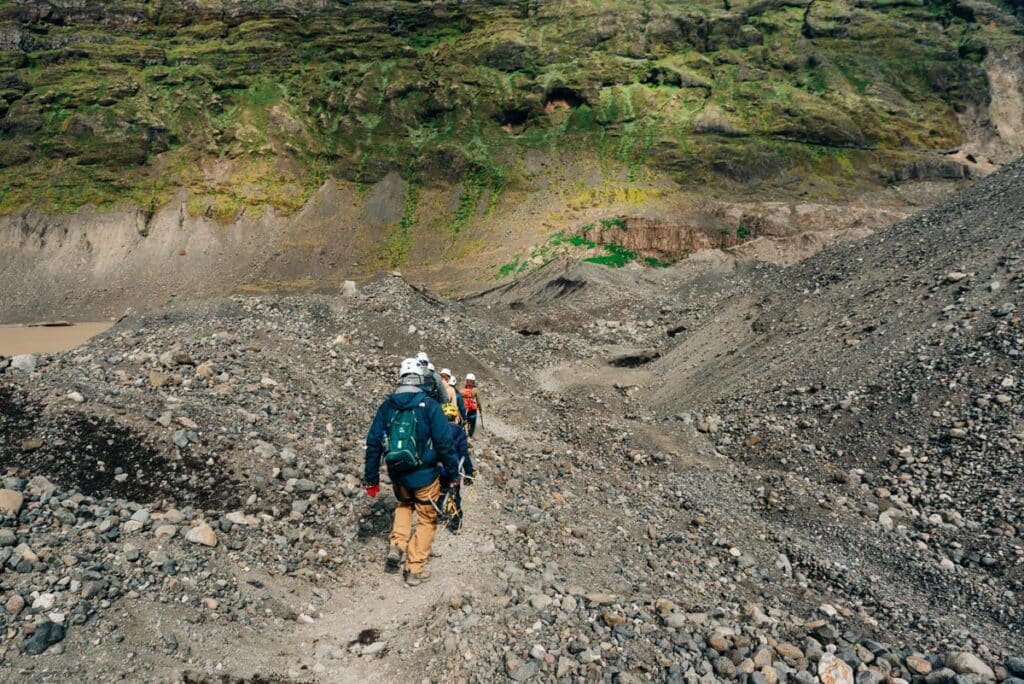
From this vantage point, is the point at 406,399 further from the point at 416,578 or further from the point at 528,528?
the point at 528,528

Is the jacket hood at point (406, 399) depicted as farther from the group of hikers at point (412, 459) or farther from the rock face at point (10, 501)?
the rock face at point (10, 501)

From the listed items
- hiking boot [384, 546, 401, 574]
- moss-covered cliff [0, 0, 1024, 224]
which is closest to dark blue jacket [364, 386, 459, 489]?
hiking boot [384, 546, 401, 574]

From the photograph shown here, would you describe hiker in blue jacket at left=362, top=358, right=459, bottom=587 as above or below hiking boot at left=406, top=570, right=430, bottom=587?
above

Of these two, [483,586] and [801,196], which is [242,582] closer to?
[483,586]

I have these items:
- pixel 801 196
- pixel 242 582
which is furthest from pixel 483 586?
pixel 801 196

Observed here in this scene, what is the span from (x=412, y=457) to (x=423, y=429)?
322 mm

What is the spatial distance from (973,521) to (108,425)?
11.8 meters

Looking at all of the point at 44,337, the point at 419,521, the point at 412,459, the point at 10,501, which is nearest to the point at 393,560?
the point at 419,521

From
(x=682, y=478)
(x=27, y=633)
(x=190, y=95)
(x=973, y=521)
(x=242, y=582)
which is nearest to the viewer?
(x=27, y=633)

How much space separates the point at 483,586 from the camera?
753 centimetres

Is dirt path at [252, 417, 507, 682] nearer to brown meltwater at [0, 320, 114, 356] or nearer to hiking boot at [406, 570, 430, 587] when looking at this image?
hiking boot at [406, 570, 430, 587]

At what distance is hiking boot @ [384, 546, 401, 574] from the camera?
792 cm

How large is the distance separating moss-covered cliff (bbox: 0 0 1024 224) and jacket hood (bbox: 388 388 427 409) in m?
61.6

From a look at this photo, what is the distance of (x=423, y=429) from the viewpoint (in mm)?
7559
